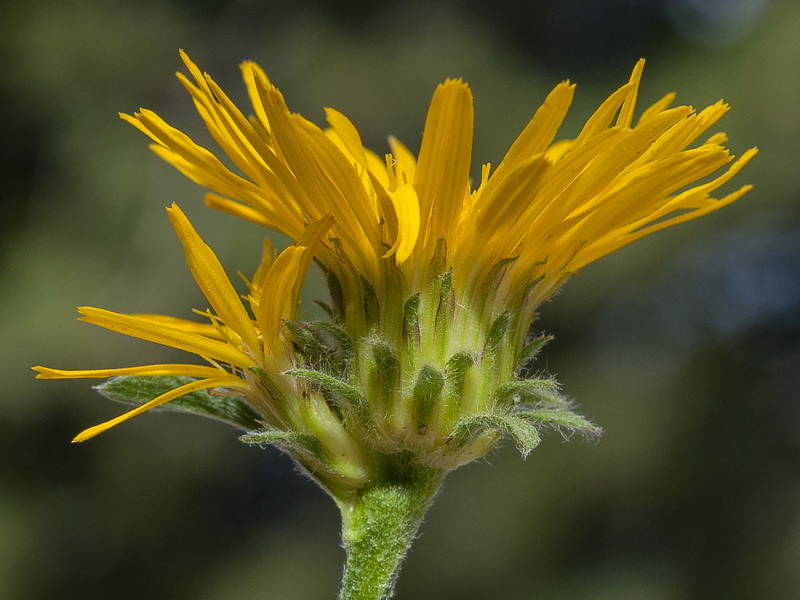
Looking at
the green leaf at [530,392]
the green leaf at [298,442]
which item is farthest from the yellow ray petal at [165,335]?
the green leaf at [530,392]

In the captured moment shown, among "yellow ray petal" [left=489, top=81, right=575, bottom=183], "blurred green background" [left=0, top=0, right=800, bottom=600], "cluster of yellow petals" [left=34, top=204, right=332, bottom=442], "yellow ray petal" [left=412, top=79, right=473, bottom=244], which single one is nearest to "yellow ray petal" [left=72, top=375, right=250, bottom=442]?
"cluster of yellow petals" [left=34, top=204, right=332, bottom=442]

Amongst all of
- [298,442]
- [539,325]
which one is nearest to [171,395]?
[298,442]

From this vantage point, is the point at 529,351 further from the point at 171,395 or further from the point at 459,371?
the point at 171,395

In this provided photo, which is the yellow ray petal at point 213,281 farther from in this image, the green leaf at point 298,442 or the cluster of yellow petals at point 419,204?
the green leaf at point 298,442

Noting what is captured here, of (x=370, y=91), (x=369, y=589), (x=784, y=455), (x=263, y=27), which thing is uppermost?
(x=263, y=27)

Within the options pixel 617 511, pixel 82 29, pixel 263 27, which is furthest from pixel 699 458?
pixel 82 29

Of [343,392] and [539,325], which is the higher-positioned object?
[539,325]

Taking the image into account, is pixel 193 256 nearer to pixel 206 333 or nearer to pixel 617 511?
pixel 206 333
